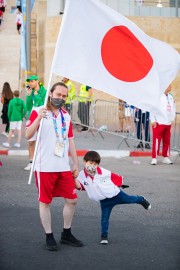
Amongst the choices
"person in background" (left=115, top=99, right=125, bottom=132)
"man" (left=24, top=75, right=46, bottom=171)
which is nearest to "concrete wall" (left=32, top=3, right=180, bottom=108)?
"person in background" (left=115, top=99, right=125, bottom=132)

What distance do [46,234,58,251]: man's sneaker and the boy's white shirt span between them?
718 millimetres

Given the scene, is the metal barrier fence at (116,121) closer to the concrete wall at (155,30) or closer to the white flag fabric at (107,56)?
the concrete wall at (155,30)

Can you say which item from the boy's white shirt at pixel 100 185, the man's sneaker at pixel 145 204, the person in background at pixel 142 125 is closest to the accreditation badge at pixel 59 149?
the boy's white shirt at pixel 100 185

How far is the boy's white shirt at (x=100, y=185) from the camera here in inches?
324

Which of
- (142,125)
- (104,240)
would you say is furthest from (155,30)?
(104,240)

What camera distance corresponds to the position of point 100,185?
823 cm

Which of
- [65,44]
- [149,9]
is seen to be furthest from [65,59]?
[149,9]

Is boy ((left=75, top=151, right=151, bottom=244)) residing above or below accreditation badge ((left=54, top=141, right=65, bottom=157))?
below

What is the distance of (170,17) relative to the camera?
2584cm

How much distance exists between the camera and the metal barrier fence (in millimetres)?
17828

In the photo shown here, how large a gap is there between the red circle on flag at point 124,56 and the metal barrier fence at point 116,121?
28.4 ft

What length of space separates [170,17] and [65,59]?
18.3 metres

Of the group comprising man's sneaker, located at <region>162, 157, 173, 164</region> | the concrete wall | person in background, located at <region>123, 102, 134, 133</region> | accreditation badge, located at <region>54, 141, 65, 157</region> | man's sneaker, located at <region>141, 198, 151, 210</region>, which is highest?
the concrete wall

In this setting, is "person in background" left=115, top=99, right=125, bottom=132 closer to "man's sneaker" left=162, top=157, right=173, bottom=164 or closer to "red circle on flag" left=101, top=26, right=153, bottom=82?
"man's sneaker" left=162, top=157, right=173, bottom=164
